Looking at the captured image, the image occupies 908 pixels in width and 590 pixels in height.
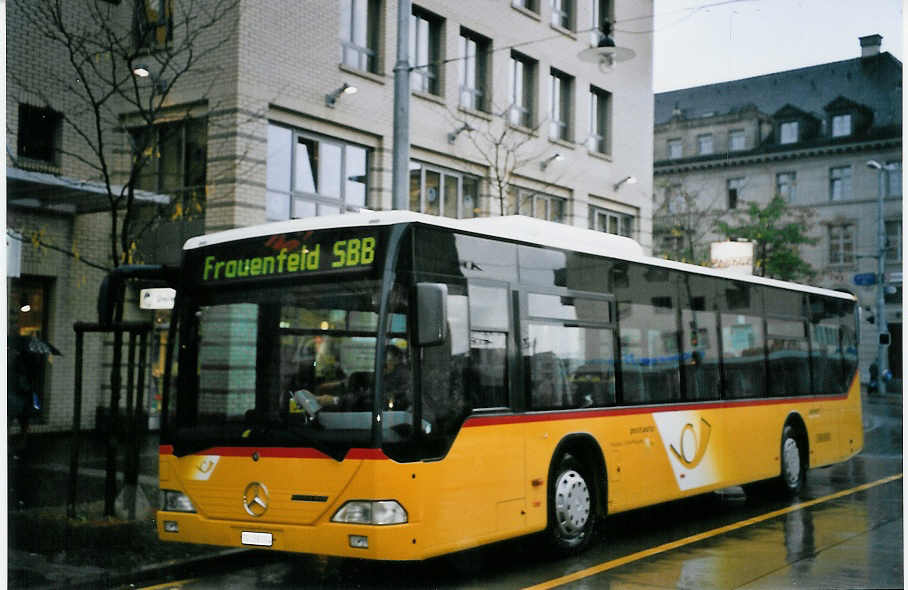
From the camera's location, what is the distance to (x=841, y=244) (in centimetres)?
2488

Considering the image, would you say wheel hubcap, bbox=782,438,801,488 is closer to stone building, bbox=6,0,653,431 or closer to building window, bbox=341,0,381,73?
stone building, bbox=6,0,653,431

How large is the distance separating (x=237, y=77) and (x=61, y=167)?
3.93 m

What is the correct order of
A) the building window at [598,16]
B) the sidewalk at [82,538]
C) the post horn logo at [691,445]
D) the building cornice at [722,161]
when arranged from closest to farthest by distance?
the sidewalk at [82,538], the post horn logo at [691,445], the building window at [598,16], the building cornice at [722,161]

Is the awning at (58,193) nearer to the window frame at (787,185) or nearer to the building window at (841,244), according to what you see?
the building window at (841,244)

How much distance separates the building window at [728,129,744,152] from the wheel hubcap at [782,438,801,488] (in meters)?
12.0

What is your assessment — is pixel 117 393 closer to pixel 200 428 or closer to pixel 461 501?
pixel 200 428

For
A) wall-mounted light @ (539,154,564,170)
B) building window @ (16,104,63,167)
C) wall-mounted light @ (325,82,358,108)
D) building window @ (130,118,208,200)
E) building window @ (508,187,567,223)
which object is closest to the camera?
Answer: building window @ (130,118,208,200)

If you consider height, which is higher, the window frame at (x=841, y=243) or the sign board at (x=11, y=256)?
the window frame at (x=841, y=243)

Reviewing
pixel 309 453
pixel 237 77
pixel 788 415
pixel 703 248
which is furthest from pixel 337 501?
pixel 703 248

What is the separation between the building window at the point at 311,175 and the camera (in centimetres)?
1741

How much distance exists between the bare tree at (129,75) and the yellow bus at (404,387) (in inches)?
144

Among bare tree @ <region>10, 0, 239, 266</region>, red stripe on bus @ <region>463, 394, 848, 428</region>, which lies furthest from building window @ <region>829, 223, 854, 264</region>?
bare tree @ <region>10, 0, 239, 266</region>

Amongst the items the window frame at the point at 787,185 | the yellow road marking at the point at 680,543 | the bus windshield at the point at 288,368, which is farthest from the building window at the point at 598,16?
the window frame at the point at 787,185

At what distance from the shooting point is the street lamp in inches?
529
